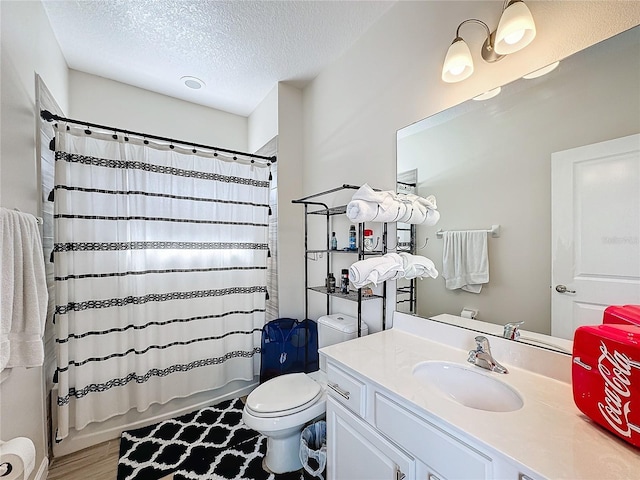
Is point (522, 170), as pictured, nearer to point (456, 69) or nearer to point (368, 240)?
point (456, 69)

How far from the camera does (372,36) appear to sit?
1.77 meters

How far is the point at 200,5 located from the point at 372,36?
1067 mm

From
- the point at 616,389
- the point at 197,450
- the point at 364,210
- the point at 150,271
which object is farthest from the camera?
the point at 150,271

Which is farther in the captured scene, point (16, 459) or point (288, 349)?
point (288, 349)

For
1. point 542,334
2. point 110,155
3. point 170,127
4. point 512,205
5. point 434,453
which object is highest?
point 170,127

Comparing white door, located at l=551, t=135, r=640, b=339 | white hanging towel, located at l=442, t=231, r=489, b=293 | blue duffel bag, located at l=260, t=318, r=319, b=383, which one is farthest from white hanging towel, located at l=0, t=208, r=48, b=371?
white door, located at l=551, t=135, r=640, b=339

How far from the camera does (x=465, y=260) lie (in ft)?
4.35

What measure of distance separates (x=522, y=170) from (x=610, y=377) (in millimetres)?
774

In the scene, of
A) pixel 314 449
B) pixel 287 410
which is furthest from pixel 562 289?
pixel 314 449

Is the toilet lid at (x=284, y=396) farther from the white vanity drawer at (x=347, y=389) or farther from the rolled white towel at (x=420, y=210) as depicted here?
the rolled white towel at (x=420, y=210)

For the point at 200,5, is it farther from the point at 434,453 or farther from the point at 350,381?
the point at 434,453

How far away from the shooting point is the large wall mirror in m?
0.89

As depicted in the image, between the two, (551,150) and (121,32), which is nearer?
(551,150)

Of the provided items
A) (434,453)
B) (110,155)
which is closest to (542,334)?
(434,453)
